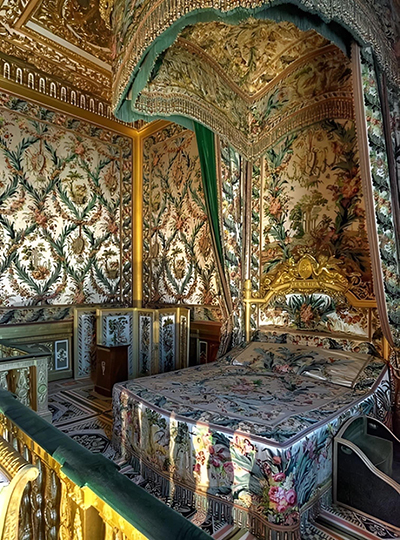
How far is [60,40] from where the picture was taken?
371cm

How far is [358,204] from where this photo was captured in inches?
114

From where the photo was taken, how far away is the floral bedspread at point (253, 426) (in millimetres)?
1626

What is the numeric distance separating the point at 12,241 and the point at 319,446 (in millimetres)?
3588

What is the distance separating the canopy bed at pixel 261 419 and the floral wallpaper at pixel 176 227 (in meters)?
1.36

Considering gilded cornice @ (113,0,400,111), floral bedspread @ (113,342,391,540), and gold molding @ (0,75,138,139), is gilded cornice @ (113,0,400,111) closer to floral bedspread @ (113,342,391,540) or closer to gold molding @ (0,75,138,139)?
floral bedspread @ (113,342,391,540)

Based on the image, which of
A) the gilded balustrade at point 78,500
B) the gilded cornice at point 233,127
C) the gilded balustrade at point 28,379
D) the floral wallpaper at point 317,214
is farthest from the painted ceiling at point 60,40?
the gilded balustrade at point 78,500

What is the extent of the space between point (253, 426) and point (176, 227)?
3118 millimetres

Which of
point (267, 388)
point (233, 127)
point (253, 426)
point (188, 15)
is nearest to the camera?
point (188, 15)

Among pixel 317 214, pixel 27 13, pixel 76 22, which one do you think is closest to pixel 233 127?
pixel 317 214

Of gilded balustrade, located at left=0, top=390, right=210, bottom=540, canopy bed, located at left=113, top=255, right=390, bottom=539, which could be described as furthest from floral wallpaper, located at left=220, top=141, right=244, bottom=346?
gilded balustrade, located at left=0, top=390, right=210, bottom=540

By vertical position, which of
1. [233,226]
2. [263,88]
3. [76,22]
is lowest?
[233,226]

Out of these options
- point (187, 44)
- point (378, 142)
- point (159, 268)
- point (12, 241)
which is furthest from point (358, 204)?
point (12, 241)

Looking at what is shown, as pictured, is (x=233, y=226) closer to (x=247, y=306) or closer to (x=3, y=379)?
(x=247, y=306)

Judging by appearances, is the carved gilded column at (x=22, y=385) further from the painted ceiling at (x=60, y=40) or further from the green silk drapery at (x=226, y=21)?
the painted ceiling at (x=60, y=40)
